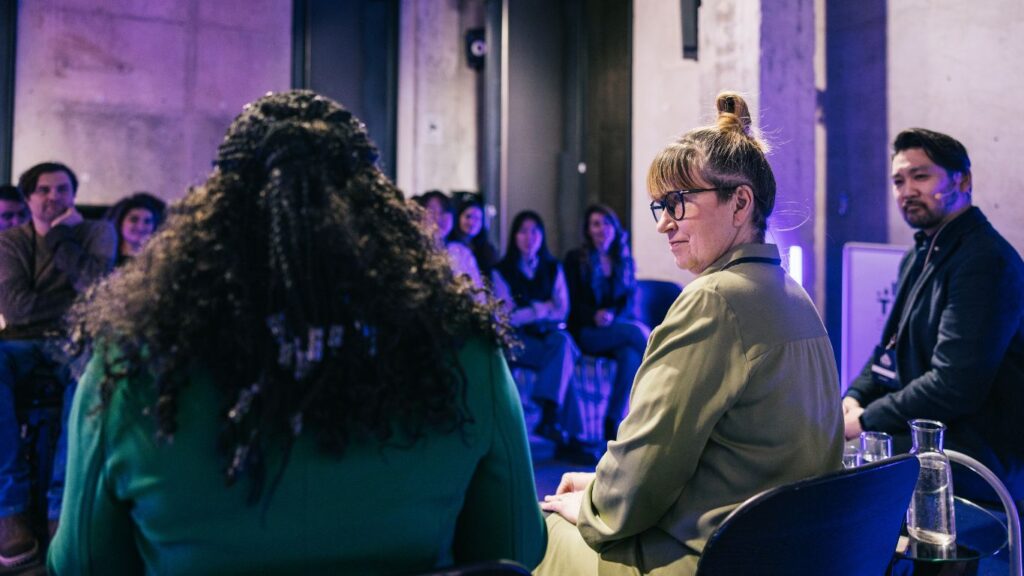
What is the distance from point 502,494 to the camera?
114 cm

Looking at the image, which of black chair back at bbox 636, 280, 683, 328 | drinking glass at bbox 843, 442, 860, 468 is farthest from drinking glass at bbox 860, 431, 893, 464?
black chair back at bbox 636, 280, 683, 328

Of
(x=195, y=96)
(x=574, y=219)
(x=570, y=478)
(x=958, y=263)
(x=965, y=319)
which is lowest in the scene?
(x=570, y=478)

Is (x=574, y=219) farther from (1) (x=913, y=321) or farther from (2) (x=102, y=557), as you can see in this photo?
(2) (x=102, y=557)

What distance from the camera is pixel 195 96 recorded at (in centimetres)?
647

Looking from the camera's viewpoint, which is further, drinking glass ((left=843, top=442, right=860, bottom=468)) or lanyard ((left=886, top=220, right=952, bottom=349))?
lanyard ((left=886, top=220, right=952, bottom=349))

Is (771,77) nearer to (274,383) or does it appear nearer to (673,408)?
(673,408)

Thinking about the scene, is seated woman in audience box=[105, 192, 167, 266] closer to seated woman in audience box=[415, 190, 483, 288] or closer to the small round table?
seated woman in audience box=[415, 190, 483, 288]

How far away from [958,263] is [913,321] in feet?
0.74

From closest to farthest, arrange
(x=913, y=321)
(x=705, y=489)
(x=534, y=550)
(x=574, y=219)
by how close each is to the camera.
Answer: (x=534, y=550) → (x=705, y=489) → (x=913, y=321) → (x=574, y=219)

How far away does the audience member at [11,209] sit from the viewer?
3.99 m

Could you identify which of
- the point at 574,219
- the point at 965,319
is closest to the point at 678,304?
the point at 965,319

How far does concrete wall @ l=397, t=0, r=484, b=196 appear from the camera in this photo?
7441mm

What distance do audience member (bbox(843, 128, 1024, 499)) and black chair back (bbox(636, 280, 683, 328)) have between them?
261cm


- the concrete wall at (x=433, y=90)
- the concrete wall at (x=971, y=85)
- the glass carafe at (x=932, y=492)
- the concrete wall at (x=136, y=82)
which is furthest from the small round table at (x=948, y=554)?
the concrete wall at (x=433, y=90)
